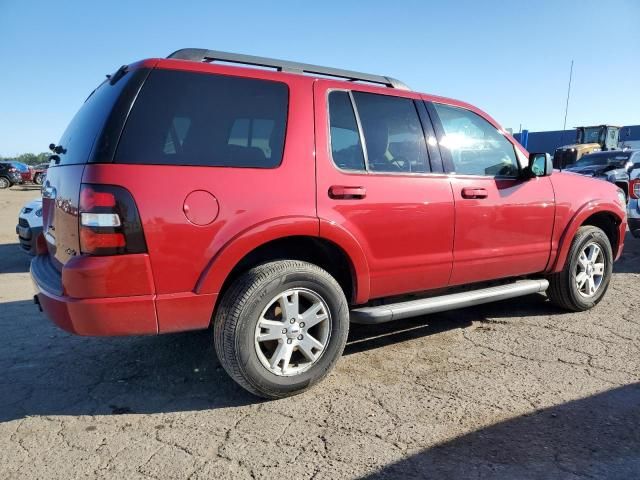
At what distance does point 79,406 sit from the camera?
2.83m

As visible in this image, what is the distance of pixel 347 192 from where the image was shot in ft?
9.86

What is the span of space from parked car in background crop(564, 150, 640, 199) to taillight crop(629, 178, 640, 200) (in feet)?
18.5

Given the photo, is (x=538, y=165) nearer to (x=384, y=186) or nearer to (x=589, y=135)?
(x=384, y=186)

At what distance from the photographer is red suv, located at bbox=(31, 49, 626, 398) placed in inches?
96.3

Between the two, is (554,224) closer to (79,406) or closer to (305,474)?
(305,474)

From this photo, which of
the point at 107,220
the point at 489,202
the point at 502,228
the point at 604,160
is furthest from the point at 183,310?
the point at 604,160

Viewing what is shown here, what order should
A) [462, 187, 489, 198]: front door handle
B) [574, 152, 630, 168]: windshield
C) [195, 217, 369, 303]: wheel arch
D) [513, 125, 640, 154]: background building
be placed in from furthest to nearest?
1. [513, 125, 640, 154]: background building
2. [574, 152, 630, 168]: windshield
3. [462, 187, 489, 198]: front door handle
4. [195, 217, 369, 303]: wheel arch

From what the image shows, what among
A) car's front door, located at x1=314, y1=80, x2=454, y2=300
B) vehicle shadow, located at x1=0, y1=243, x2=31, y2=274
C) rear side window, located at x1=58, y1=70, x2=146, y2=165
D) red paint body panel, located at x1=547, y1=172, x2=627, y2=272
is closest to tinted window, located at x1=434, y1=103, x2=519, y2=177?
car's front door, located at x1=314, y1=80, x2=454, y2=300

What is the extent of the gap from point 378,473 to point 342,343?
3.16ft

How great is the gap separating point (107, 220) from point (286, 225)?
0.96 metres

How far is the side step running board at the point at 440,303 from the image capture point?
318 cm

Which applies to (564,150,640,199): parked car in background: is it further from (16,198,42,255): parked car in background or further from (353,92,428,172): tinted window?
(16,198,42,255): parked car in background

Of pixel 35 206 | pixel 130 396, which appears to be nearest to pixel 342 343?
pixel 130 396

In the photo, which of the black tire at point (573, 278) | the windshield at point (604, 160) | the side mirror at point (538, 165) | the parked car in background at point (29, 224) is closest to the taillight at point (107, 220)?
the side mirror at point (538, 165)
